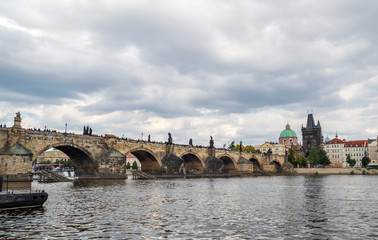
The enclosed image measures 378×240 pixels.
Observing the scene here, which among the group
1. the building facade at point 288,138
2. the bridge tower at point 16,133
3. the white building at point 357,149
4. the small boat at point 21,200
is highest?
the building facade at point 288,138

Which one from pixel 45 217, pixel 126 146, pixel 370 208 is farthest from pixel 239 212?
pixel 126 146

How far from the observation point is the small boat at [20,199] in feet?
58.5

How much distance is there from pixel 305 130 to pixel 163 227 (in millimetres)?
174963

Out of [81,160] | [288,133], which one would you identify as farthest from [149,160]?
[288,133]

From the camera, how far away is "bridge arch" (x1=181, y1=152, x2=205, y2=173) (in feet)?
246

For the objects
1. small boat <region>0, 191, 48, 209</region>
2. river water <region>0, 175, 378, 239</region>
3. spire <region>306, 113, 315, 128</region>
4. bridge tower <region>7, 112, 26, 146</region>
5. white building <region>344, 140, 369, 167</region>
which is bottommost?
river water <region>0, 175, 378, 239</region>

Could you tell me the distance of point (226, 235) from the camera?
483 inches

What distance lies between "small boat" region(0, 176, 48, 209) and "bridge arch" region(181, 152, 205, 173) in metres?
55.3

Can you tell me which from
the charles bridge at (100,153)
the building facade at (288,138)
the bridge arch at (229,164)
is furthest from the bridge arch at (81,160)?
the building facade at (288,138)

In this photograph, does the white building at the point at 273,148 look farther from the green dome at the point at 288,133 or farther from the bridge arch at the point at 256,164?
the bridge arch at the point at 256,164

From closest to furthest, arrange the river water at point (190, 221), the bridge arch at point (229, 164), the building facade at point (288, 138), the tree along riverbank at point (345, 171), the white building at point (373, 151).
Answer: the river water at point (190, 221), the bridge arch at point (229, 164), the tree along riverbank at point (345, 171), the white building at point (373, 151), the building facade at point (288, 138)

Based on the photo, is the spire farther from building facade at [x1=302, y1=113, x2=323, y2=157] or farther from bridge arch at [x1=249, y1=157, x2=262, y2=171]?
bridge arch at [x1=249, y1=157, x2=262, y2=171]

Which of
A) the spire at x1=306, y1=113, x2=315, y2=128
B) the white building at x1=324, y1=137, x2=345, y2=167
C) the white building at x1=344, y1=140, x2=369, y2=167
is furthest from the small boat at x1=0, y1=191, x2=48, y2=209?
the spire at x1=306, y1=113, x2=315, y2=128

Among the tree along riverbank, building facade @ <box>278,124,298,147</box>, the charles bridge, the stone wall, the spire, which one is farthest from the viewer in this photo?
the spire
